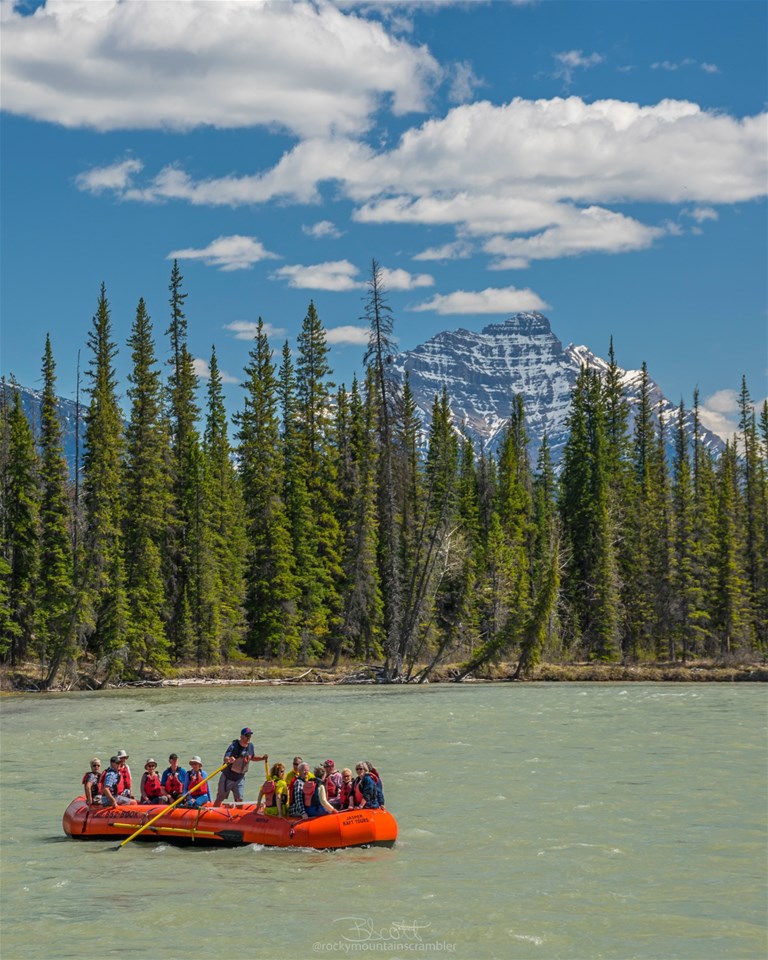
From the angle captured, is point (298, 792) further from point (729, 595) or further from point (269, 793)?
point (729, 595)

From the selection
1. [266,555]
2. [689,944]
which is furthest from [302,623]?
[689,944]

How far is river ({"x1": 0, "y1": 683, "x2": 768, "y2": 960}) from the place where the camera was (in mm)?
15766

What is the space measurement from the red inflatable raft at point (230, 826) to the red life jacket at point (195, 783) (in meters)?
0.49

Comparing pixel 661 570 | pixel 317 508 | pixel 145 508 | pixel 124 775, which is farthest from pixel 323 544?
pixel 124 775

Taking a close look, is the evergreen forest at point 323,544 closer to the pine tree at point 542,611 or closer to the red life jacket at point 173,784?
the pine tree at point 542,611

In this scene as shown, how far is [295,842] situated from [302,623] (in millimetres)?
44983

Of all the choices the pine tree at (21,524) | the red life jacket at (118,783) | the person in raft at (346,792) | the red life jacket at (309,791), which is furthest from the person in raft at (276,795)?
the pine tree at (21,524)

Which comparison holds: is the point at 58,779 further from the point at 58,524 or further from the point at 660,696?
the point at 58,524

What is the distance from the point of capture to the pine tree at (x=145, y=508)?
58.1 m

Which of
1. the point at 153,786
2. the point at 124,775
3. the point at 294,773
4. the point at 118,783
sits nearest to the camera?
the point at 294,773

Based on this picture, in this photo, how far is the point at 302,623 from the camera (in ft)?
215

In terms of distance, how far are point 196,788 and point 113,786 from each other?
6.24ft

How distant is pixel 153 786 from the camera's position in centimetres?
2275
